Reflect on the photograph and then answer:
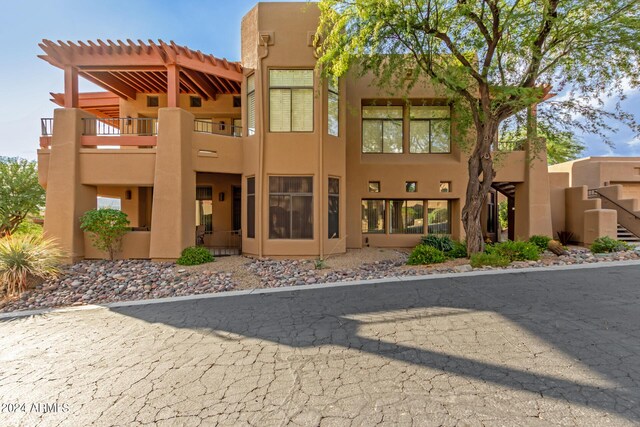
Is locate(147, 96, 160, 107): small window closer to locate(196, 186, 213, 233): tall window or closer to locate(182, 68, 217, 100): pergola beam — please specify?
locate(182, 68, 217, 100): pergola beam

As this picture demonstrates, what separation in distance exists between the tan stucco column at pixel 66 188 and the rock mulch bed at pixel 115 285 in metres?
1.20

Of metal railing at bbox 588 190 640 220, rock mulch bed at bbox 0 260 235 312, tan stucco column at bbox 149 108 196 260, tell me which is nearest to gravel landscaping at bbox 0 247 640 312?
rock mulch bed at bbox 0 260 235 312

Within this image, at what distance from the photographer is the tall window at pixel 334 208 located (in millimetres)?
11516

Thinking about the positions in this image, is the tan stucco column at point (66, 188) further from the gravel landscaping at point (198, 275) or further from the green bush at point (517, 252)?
the green bush at point (517, 252)

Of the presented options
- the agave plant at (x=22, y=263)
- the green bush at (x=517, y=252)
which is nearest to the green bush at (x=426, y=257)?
the green bush at (x=517, y=252)

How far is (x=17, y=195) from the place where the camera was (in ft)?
46.2

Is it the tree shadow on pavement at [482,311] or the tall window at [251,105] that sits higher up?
the tall window at [251,105]

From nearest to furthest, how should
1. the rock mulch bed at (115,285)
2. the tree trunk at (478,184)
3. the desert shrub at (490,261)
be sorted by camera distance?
1. the rock mulch bed at (115,285)
2. the desert shrub at (490,261)
3. the tree trunk at (478,184)

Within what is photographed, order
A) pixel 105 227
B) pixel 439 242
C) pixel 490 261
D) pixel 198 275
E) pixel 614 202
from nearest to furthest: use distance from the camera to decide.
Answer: pixel 490 261
pixel 198 275
pixel 105 227
pixel 439 242
pixel 614 202

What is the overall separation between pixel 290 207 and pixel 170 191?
4491 millimetres

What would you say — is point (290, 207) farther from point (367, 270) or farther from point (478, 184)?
point (478, 184)

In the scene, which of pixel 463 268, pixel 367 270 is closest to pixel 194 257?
pixel 367 270

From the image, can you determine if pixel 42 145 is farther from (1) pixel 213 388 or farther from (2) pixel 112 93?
(1) pixel 213 388

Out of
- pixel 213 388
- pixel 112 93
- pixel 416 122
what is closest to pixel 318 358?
pixel 213 388
